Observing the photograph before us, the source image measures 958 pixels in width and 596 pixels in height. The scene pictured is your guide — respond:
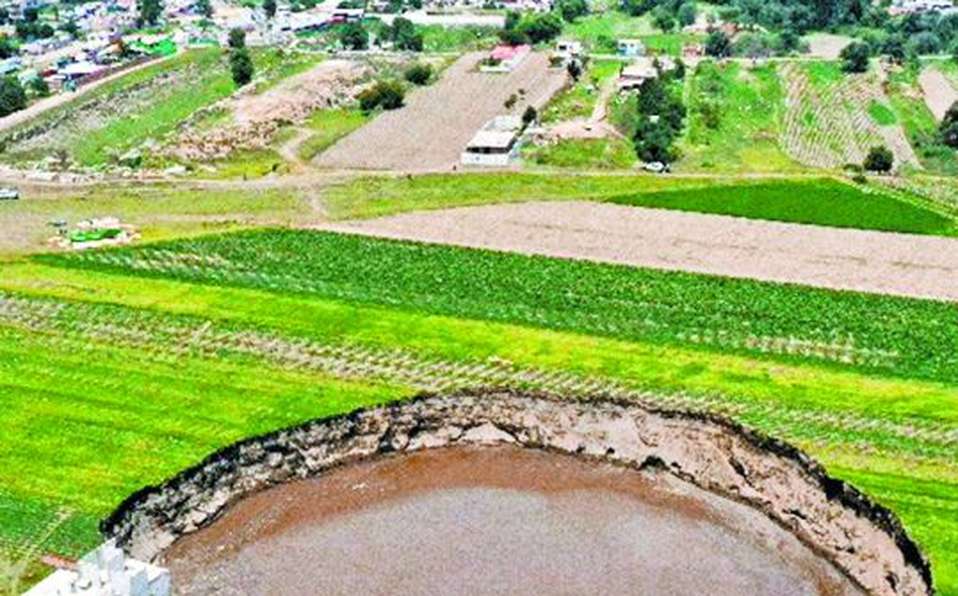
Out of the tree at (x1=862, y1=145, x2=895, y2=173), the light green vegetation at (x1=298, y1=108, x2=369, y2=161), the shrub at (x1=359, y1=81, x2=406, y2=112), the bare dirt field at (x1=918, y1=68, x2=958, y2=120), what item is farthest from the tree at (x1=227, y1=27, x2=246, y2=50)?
the bare dirt field at (x1=918, y1=68, x2=958, y2=120)

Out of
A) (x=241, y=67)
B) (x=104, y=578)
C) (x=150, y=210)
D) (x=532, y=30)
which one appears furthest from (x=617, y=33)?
(x=104, y=578)

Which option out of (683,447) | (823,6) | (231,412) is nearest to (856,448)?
(683,447)

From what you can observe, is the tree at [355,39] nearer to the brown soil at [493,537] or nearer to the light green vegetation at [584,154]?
the light green vegetation at [584,154]

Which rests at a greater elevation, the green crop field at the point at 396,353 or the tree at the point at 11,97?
the green crop field at the point at 396,353

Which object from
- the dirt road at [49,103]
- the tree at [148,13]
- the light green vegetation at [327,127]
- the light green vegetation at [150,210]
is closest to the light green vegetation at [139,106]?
the dirt road at [49,103]

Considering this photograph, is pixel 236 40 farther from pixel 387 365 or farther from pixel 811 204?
pixel 387 365

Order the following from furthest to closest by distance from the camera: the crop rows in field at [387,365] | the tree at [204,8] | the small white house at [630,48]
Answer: the tree at [204,8] → the small white house at [630,48] → the crop rows in field at [387,365]
